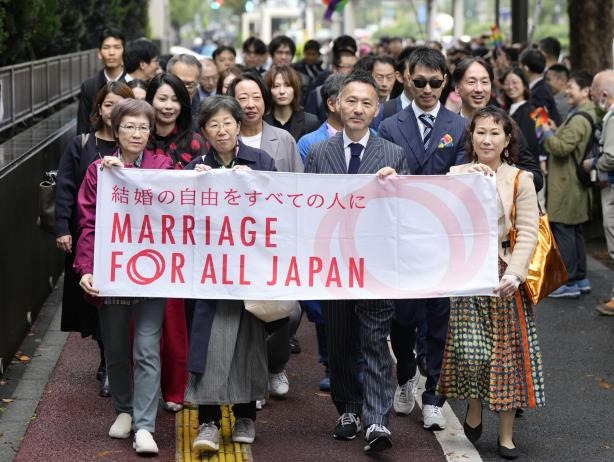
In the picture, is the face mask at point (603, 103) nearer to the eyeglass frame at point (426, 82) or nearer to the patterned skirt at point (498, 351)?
the eyeglass frame at point (426, 82)

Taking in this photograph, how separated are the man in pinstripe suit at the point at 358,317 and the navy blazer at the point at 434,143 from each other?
533 millimetres

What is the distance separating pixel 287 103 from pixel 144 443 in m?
3.35

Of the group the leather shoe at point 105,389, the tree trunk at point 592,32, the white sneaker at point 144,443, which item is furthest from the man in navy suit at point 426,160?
the tree trunk at point 592,32

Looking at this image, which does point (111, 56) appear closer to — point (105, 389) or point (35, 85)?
point (35, 85)

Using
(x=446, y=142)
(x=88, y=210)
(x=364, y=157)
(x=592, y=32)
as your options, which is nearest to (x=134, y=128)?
(x=88, y=210)

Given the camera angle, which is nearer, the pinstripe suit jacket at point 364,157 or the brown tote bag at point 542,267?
the brown tote bag at point 542,267

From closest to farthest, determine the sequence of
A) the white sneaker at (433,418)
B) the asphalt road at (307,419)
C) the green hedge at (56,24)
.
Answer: the asphalt road at (307,419)
the white sneaker at (433,418)
the green hedge at (56,24)

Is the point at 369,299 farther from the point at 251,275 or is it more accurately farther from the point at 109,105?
the point at 109,105

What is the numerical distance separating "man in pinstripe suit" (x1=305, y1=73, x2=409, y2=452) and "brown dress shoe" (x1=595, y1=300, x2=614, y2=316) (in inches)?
158

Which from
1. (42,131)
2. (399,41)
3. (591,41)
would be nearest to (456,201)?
(42,131)

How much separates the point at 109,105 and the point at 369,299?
6.74 feet

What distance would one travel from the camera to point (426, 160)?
730 centimetres

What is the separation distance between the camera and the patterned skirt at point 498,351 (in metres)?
6.49

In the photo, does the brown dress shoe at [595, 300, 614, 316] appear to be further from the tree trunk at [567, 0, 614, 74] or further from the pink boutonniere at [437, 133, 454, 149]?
the tree trunk at [567, 0, 614, 74]
